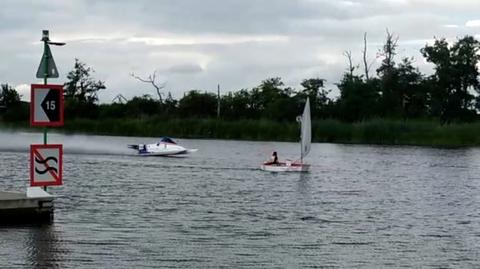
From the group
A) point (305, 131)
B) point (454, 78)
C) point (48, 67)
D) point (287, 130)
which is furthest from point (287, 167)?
point (454, 78)

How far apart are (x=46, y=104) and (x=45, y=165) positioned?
1.52 metres

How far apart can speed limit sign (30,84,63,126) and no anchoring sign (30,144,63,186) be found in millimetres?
646

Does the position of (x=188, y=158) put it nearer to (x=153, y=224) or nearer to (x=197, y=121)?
(x=197, y=121)

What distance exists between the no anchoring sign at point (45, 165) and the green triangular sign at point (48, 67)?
5.96ft

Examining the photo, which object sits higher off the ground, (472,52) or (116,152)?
(472,52)

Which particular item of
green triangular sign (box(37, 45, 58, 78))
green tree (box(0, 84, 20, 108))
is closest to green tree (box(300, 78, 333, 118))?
green tree (box(0, 84, 20, 108))

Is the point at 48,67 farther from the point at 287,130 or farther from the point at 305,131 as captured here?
A: the point at 287,130

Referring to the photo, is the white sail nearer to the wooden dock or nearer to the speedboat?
the speedboat

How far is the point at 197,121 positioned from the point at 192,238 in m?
75.4

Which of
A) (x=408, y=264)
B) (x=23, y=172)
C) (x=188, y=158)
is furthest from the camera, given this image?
(x=188, y=158)

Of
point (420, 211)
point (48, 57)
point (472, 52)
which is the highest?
point (472, 52)

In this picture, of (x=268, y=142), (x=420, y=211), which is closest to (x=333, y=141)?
(x=268, y=142)

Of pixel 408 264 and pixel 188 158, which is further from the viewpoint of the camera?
pixel 188 158

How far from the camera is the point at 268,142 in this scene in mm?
98188
